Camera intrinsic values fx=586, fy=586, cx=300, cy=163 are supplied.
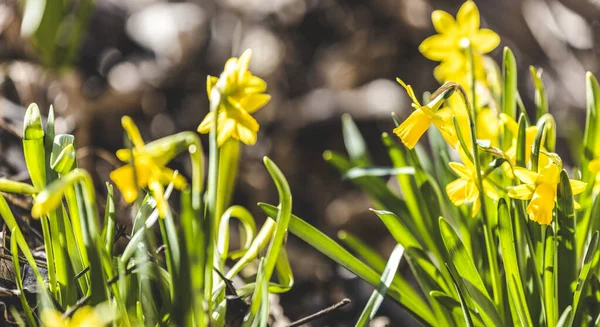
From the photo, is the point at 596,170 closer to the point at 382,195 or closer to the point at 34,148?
the point at 382,195

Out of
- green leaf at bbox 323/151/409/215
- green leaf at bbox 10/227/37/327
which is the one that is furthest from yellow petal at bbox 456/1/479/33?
green leaf at bbox 10/227/37/327

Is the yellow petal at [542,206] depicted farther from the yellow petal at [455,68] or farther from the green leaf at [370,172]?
the yellow petal at [455,68]

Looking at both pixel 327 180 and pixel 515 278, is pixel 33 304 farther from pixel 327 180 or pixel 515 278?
pixel 327 180

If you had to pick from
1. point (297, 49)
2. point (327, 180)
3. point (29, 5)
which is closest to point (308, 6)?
point (297, 49)

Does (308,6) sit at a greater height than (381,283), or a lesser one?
lesser

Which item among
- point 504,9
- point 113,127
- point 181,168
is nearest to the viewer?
point 181,168

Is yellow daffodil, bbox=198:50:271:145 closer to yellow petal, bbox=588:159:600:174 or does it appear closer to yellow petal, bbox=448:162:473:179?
yellow petal, bbox=448:162:473:179
